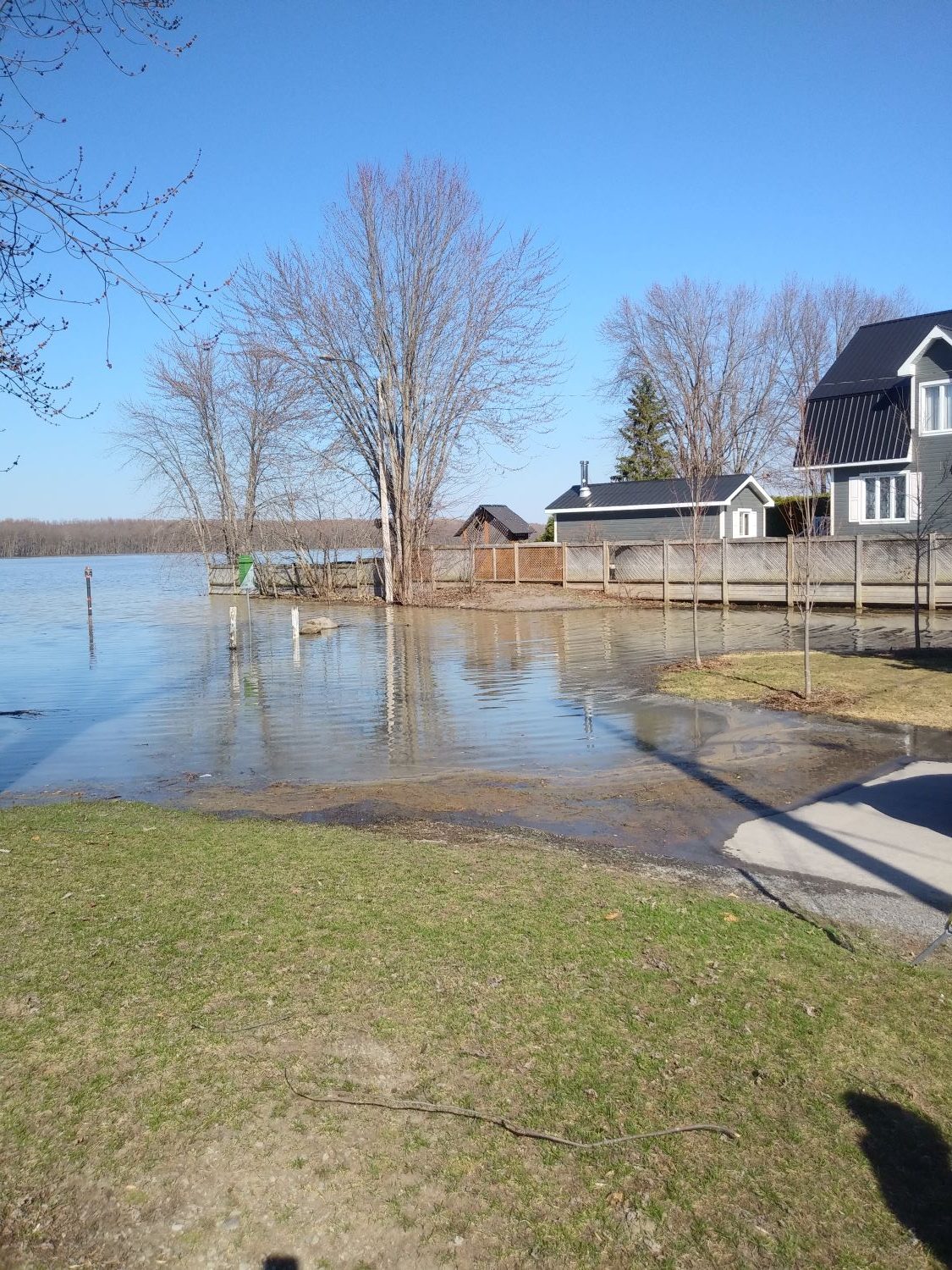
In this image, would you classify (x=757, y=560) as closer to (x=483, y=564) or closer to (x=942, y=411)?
(x=942, y=411)

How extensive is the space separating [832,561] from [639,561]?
812cm

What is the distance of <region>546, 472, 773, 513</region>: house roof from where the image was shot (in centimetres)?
4272

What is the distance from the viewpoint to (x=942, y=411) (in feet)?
108

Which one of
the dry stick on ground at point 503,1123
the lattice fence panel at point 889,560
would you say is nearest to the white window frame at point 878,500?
the lattice fence panel at point 889,560

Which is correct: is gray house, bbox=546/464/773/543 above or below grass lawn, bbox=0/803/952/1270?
above

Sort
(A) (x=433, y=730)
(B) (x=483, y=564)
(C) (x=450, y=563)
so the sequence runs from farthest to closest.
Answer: (C) (x=450, y=563) < (B) (x=483, y=564) < (A) (x=433, y=730)

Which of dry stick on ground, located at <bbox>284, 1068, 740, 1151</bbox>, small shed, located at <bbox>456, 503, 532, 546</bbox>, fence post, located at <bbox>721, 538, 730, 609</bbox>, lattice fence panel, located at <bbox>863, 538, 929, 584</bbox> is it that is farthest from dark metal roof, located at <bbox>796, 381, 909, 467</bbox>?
dry stick on ground, located at <bbox>284, 1068, 740, 1151</bbox>

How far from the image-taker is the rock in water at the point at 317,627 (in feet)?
94.8

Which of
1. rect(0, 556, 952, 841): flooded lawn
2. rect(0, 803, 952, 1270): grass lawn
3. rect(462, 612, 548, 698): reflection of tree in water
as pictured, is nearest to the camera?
rect(0, 803, 952, 1270): grass lawn

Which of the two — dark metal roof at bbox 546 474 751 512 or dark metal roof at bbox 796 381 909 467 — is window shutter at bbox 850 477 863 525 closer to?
dark metal roof at bbox 796 381 909 467

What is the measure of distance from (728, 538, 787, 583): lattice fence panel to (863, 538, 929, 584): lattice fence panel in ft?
8.80

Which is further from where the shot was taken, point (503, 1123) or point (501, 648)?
point (501, 648)

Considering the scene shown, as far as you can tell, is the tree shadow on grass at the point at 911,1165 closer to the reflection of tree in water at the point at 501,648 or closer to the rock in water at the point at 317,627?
the reflection of tree in water at the point at 501,648

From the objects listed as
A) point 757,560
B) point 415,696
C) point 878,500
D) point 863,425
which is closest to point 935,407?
point 863,425
